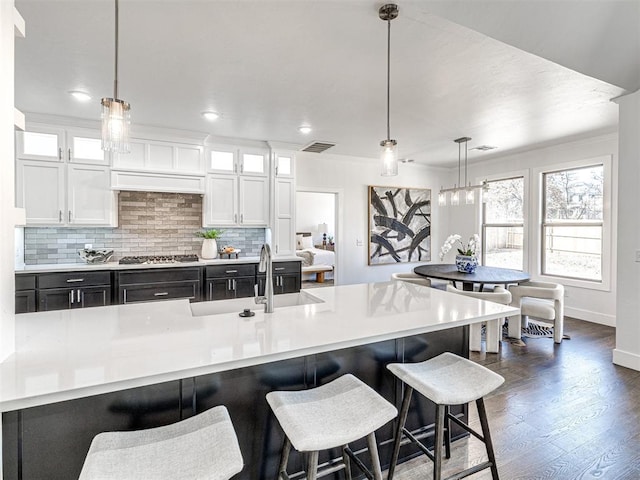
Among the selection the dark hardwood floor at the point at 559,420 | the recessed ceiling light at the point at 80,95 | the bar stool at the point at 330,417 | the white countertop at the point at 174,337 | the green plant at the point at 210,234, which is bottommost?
the dark hardwood floor at the point at 559,420

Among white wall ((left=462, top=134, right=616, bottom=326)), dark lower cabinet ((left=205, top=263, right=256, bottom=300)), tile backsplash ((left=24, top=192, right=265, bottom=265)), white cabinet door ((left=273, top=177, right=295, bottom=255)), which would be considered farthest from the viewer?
white cabinet door ((left=273, top=177, right=295, bottom=255))

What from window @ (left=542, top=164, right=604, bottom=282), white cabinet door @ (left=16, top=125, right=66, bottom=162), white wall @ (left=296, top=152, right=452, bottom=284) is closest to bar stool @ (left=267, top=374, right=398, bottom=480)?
white cabinet door @ (left=16, top=125, right=66, bottom=162)

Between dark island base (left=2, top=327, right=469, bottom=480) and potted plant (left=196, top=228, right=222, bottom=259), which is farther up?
potted plant (left=196, top=228, right=222, bottom=259)

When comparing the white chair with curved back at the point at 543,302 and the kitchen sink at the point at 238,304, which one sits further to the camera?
the white chair with curved back at the point at 543,302

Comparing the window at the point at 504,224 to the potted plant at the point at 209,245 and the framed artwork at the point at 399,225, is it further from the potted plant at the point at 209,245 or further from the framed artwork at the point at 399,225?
the potted plant at the point at 209,245

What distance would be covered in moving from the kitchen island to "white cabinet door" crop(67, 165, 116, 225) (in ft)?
8.66

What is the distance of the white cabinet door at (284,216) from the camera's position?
4.83m

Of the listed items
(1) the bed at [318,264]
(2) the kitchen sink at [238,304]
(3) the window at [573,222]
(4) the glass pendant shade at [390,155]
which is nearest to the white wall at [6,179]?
(2) the kitchen sink at [238,304]

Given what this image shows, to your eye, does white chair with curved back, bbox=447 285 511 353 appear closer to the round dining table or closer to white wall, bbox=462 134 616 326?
the round dining table

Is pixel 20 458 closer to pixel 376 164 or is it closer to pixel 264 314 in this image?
pixel 264 314

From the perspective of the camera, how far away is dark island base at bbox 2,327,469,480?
46.3 inches

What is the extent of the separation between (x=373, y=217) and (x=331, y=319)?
4.59 meters

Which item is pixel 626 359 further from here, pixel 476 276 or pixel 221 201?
pixel 221 201

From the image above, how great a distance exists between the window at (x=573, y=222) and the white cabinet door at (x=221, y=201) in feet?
15.7
